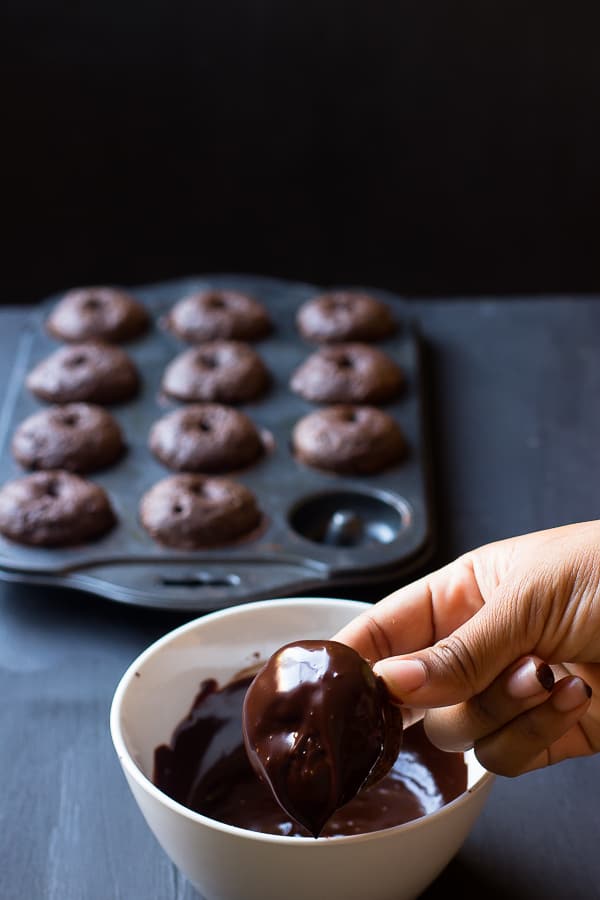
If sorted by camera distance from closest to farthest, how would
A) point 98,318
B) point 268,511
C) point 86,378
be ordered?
point 268,511
point 86,378
point 98,318

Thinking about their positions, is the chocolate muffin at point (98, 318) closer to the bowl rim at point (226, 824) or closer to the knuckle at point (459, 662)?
the bowl rim at point (226, 824)

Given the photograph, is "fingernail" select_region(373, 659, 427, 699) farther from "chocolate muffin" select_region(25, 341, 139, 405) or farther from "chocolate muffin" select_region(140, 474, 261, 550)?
"chocolate muffin" select_region(25, 341, 139, 405)

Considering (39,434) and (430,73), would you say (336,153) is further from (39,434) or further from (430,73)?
(39,434)

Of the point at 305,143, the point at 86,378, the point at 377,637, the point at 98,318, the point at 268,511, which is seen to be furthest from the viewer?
the point at 305,143

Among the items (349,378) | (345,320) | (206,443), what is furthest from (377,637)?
(345,320)

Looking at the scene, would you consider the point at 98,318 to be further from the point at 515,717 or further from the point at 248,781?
the point at 515,717

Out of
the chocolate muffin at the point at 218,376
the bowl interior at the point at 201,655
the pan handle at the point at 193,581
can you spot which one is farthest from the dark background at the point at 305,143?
the bowl interior at the point at 201,655

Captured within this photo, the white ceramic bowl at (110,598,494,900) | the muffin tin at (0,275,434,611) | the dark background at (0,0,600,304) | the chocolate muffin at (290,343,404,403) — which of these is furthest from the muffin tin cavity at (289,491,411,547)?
the dark background at (0,0,600,304)
